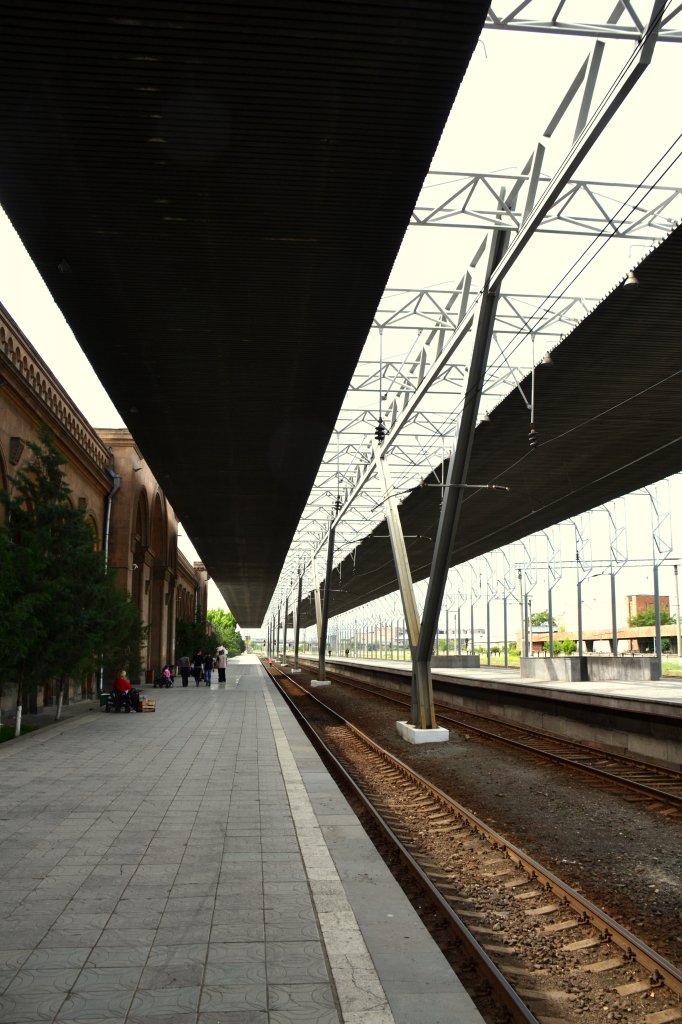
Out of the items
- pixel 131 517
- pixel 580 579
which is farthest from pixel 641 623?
pixel 131 517

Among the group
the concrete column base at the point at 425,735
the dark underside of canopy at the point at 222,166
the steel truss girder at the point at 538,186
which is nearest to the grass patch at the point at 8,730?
the dark underside of canopy at the point at 222,166

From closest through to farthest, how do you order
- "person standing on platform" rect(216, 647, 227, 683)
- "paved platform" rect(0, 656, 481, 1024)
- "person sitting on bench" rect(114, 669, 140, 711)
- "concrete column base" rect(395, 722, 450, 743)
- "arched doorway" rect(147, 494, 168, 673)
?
"paved platform" rect(0, 656, 481, 1024), "concrete column base" rect(395, 722, 450, 743), "person sitting on bench" rect(114, 669, 140, 711), "person standing on platform" rect(216, 647, 227, 683), "arched doorway" rect(147, 494, 168, 673)

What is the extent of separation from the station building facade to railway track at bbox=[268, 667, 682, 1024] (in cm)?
1004

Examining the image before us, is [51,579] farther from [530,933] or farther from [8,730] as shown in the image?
[530,933]

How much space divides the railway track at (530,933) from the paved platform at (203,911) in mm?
660

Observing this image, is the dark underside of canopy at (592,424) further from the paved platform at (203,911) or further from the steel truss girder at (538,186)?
the paved platform at (203,911)

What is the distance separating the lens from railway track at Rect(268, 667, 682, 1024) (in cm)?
518

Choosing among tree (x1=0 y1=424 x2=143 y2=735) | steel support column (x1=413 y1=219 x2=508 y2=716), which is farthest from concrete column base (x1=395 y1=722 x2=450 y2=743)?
tree (x1=0 y1=424 x2=143 y2=735)

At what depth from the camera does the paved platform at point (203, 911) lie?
4.42m

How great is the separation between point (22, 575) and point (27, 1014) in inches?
532

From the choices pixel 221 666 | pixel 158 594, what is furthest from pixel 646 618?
pixel 221 666

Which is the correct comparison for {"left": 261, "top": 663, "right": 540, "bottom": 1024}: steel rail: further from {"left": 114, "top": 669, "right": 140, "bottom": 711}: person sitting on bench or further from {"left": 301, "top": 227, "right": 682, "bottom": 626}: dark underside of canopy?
{"left": 114, "top": 669, "right": 140, "bottom": 711}: person sitting on bench

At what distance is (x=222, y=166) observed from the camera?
1061cm

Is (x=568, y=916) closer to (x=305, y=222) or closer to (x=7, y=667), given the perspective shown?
(x=305, y=222)
